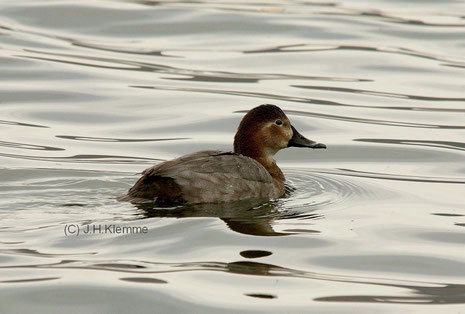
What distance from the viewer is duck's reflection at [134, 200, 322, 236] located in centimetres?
814

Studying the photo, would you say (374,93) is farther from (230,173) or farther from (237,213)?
(237,213)

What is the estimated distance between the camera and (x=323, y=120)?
42.2 ft

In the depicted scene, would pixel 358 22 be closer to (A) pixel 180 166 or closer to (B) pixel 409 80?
(B) pixel 409 80

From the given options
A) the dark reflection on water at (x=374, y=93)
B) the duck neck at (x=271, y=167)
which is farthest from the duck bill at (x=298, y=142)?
the dark reflection on water at (x=374, y=93)

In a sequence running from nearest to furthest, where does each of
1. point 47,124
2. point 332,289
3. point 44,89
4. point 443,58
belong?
1. point 332,289
2. point 47,124
3. point 44,89
4. point 443,58

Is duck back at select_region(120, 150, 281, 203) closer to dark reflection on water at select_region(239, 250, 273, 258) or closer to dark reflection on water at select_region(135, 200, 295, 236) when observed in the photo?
dark reflection on water at select_region(135, 200, 295, 236)

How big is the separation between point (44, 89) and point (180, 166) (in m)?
6.06

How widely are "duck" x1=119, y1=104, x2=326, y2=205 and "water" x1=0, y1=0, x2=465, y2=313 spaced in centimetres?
14

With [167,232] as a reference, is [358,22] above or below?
above

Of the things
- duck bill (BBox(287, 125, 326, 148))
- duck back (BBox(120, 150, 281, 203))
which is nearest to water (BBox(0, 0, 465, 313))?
duck back (BBox(120, 150, 281, 203))

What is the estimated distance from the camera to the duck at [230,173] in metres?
8.48

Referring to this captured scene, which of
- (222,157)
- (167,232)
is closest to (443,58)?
(222,157)

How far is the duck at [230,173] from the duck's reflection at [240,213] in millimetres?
67

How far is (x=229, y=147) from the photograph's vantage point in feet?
38.2
